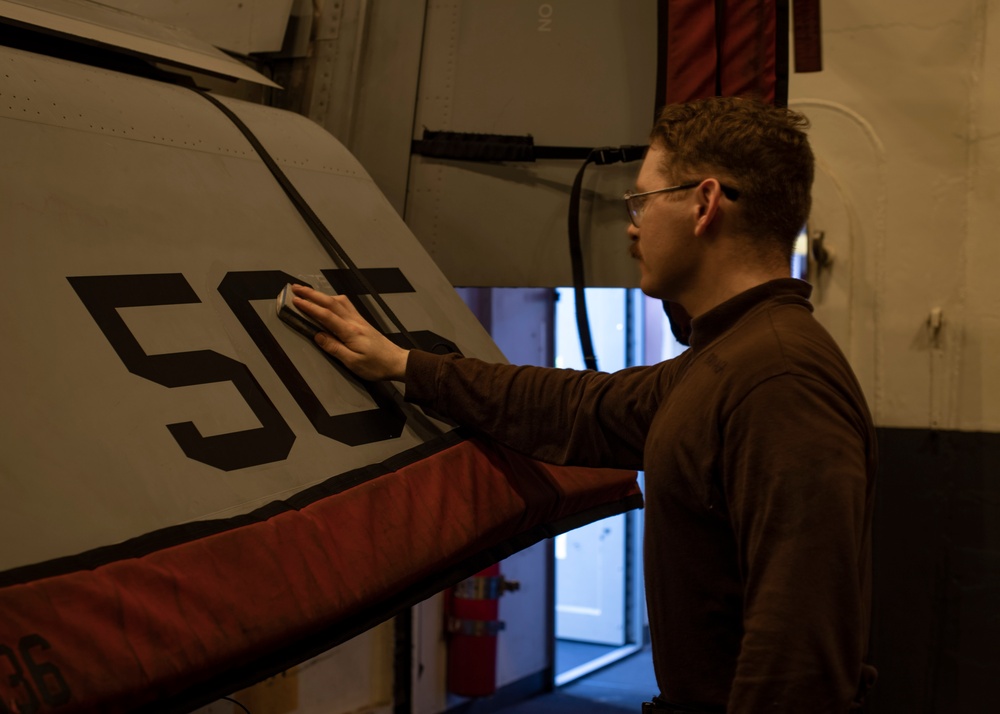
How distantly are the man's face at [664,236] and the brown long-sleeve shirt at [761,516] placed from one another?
0.09 m

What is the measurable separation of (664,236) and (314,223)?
36.4 inches

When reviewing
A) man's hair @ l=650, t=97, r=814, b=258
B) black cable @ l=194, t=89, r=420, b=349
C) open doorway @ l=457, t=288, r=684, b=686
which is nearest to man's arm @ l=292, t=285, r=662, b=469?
black cable @ l=194, t=89, r=420, b=349

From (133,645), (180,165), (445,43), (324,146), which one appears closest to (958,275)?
(445,43)

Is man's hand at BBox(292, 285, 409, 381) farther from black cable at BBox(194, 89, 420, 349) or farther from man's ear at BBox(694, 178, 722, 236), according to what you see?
man's ear at BBox(694, 178, 722, 236)

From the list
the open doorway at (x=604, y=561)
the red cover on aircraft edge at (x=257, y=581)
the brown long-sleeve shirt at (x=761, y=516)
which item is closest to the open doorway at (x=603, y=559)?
the open doorway at (x=604, y=561)

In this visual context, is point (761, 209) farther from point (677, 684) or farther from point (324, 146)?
point (324, 146)

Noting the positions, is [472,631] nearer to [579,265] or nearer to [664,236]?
[579,265]

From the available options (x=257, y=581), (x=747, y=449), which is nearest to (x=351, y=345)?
(x=257, y=581)

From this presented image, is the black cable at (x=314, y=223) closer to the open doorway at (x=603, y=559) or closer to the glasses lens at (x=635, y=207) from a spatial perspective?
the glasses lens at (x=635, y=207)

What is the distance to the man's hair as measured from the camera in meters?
1.45

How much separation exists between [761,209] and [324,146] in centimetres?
138

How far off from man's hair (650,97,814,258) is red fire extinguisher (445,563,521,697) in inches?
121

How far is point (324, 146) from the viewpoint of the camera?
97.3 inches

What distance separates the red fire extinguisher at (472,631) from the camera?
4.25 m
